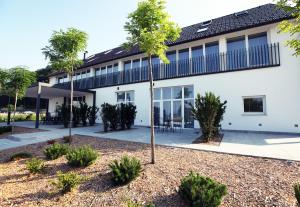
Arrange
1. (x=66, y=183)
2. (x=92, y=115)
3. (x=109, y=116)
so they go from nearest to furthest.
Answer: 1. (x=66, y=183)
2. (x=109, y=116)
3. (x=92, y=115)

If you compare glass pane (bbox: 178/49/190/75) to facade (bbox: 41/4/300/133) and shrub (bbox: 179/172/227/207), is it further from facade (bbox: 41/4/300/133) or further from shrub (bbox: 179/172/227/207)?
shrub (bbox: 179/172/227/207)

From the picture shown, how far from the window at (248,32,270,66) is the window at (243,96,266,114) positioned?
2.03 meters

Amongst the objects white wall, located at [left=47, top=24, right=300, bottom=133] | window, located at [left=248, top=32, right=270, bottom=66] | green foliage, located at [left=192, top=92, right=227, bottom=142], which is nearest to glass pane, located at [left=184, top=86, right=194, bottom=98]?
white wall, located at [left=47, top=24, right=300, bottom=133]

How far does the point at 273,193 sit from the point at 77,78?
2241cm

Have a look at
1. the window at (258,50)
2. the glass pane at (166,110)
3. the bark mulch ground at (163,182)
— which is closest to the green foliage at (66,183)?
the bark mulch ground at (163,182)

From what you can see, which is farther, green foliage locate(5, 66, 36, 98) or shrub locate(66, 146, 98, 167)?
green foliage locate(5, 66, 36, 98)

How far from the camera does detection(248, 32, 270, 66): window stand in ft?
36.7

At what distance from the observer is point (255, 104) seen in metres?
11.3

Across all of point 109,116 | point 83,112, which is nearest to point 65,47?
point 109,116

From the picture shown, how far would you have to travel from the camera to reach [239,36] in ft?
41.1

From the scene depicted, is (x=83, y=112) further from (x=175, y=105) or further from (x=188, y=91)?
(x=188, y=91)

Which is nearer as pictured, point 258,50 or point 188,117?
point 258,50

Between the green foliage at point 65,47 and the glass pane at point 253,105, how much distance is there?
9.65m

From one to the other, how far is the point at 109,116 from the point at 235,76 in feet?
27.8
